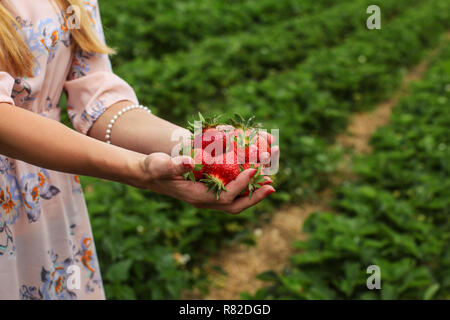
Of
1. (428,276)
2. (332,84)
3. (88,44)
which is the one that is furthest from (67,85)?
(332,84)

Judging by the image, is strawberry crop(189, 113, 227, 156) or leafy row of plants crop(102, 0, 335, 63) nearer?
strawberry crop(189, 113, 227, 156)

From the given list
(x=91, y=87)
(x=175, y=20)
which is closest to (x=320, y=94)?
(x=175, y=20)

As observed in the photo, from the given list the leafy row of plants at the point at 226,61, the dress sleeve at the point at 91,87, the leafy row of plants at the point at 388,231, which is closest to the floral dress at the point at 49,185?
the dress sleeve at the point at 91,87

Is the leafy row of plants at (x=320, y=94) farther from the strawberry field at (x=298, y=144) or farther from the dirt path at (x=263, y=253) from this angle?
the dirt path at (x=263, y=253)

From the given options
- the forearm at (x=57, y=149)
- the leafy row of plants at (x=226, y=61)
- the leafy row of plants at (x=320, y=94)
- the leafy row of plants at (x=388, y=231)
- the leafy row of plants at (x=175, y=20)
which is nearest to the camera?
the forearm at (x=57, y=149)

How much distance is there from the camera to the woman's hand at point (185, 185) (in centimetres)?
101

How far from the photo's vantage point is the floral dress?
120 centimetres

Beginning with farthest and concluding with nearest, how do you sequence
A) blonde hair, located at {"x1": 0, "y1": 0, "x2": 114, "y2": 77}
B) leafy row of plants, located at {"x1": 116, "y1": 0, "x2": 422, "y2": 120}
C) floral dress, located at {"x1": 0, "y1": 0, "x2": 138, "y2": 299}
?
leafy row of plants, located at {"x1": 116, "y1": 0, "x2": 422, "y2": 120}, floral dress, located at {"x1": 0, "y1": 0, "x2": 138, "y2": 299}, blonde hair, located at {"x1": 0, "y1": 0, "x2": 114, "y2": 77}

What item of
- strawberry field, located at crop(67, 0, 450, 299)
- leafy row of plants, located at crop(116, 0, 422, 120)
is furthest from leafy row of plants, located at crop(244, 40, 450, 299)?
leafy row of plants, located at crop(116, 0, 422, 120)

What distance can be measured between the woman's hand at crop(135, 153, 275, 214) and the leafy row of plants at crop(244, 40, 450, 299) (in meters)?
1.42

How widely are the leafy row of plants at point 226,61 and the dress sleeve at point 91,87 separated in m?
3.23

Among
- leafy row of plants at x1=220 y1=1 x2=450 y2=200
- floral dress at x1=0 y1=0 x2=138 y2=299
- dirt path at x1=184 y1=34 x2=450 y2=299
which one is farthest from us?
leafy row of plants at x1=220 y1=1 x2=450 y2=200

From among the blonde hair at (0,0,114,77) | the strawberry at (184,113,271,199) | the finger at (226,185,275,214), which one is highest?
the blonde hair at (0,0,114,77)

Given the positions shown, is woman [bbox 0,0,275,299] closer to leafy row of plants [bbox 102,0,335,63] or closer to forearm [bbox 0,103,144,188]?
forearm [bbox 0,103,144,188]
